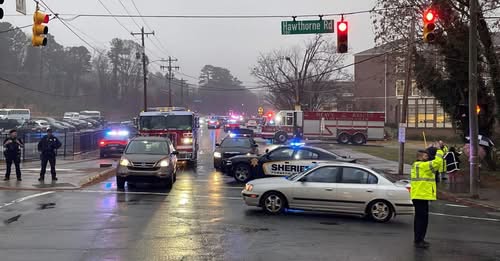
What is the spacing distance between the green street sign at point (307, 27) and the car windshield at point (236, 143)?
20.4 ft

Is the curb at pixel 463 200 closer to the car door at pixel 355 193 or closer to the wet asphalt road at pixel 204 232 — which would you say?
the wet asphalt road at pixel 204 232

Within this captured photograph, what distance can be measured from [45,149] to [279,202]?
957 cm

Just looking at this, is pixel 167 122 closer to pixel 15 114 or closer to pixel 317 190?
pixel 317 190

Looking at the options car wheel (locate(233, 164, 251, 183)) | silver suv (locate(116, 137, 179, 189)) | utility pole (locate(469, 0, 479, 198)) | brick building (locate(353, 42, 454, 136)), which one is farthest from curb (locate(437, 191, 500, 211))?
brick building (locate(353, 42, 454, 136))

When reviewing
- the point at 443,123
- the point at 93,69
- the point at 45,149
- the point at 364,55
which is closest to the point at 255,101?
the point at 93,69

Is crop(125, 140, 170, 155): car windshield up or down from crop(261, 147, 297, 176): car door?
up

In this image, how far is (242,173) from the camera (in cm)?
1952

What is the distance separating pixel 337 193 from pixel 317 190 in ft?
1.49

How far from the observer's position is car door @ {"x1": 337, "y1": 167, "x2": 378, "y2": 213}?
1215 centimetres

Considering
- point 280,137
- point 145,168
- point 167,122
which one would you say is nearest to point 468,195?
point 145,168

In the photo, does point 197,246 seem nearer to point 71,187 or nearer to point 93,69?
point 71,187

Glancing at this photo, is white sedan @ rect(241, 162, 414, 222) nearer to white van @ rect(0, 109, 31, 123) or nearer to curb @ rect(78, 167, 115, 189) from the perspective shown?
curb @ rect(78, 167, 115, 189)

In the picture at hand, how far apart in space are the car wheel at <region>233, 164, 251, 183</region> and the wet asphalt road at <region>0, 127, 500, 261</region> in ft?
13.4

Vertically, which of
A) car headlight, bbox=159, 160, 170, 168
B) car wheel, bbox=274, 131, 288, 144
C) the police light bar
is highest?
the police light bar
